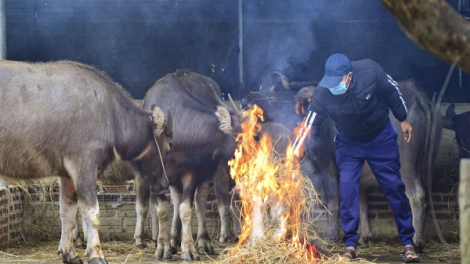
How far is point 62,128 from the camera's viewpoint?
29.7 ft

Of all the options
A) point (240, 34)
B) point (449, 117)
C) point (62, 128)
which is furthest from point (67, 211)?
point (449, 117)

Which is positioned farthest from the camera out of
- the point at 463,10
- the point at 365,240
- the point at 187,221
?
the point at 463,10

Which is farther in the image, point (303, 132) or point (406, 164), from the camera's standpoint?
point (406, 164)

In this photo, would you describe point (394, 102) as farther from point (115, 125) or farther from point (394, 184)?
point (115, 125)

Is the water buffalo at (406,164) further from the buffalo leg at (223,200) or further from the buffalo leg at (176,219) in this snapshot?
the buffalo leg at (176,219)

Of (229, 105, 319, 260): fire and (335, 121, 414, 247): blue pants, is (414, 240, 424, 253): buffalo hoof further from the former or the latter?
(229, 105, 319, 260): fire

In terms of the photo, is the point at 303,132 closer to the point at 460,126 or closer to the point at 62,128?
the point at 62,128

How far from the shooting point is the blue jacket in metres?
9.22

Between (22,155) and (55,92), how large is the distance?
2.38ft

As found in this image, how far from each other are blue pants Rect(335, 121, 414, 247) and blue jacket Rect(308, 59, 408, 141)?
12 cm

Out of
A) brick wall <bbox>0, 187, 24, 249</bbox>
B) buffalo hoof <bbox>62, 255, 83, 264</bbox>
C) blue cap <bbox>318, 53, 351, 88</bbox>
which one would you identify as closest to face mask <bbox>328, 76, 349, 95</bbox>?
blue cap <bbox>318, 53, 351, 88</bbox>

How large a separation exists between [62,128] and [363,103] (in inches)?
122

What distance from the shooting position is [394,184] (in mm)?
9453

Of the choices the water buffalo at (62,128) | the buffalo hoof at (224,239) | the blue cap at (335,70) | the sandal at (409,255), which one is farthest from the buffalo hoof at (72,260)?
the sandal at (409,255)
